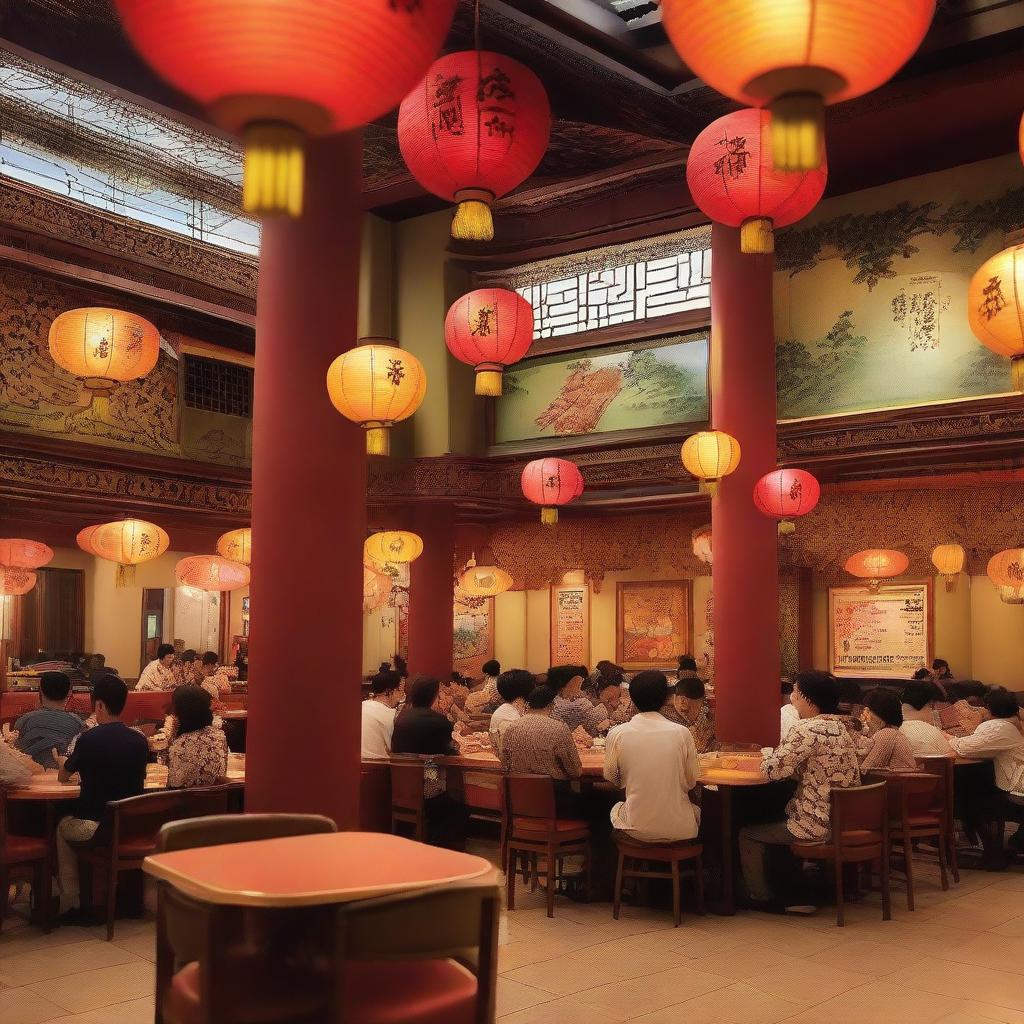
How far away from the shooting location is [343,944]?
7.73 ft

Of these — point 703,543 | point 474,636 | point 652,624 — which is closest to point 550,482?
point 703,543

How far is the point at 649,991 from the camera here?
4469 millimetres

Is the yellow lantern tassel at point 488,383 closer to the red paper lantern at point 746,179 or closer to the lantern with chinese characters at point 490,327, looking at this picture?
the lantern with chinese characters at point 490,327

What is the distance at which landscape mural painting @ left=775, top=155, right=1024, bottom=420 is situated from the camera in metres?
8.77

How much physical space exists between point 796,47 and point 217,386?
11.1m

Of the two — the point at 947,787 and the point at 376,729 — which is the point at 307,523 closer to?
the point at 376,729

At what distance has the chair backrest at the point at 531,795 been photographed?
5.68 meters

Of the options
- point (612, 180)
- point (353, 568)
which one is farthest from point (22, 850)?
point (612, 180)

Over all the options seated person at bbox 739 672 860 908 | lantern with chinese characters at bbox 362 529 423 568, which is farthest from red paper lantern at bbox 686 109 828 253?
lantern with chinese characters at bbox 362 529 423 568

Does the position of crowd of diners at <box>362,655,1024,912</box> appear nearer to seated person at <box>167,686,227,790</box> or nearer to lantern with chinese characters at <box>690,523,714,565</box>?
seated person at <box>167,686,227,790</box>

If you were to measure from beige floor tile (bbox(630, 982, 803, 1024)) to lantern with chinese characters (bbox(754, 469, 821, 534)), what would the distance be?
410cm

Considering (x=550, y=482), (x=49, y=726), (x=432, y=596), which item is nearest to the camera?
(x=49, y=726)

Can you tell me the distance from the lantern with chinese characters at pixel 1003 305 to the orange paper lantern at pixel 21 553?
9578 mm

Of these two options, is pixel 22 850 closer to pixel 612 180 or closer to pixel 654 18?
pixel 654 18
